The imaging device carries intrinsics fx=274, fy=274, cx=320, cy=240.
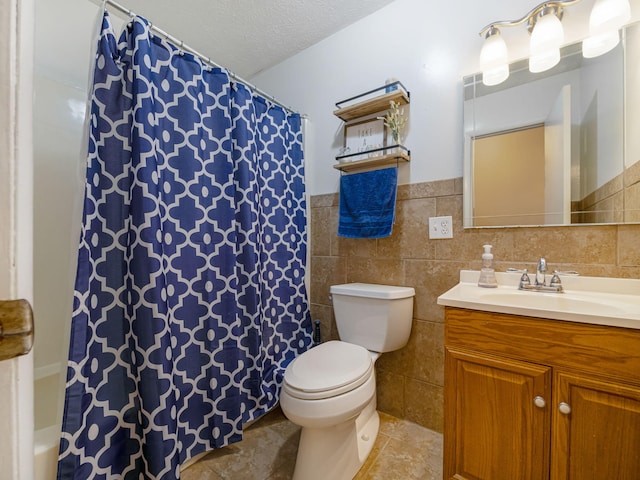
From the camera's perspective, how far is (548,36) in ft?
3.82

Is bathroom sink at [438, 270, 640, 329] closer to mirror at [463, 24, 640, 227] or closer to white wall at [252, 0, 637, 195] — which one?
mirror at [463, 24, 640, 227]

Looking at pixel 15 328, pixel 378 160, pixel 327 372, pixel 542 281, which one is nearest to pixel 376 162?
pixel 378 160

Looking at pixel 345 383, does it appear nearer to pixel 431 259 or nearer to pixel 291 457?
pixel 291 457

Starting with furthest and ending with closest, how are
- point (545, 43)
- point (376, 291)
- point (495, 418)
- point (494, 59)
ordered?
point (376, 291) → point (494, 59) → point (545, 43) → point (495, 418)

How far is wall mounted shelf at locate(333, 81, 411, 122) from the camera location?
4.97 feet

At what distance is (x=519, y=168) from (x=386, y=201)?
0.63 meters

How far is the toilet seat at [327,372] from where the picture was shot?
1.04m

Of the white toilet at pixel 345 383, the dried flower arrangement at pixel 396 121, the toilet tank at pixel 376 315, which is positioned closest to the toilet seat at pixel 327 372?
the white toilet at pixel 345 383

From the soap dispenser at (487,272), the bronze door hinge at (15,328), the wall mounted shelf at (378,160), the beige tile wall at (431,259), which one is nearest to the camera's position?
the bronze door hinge at (15,328)

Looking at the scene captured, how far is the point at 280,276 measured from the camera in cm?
170

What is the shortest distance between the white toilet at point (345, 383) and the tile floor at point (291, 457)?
7 centimetres

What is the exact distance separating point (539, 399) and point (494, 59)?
1.41 m

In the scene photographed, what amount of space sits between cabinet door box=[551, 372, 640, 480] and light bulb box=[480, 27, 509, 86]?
1281mm

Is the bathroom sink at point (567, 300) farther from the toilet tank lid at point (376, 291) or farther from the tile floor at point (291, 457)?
the tile floor at point (291, 457)
